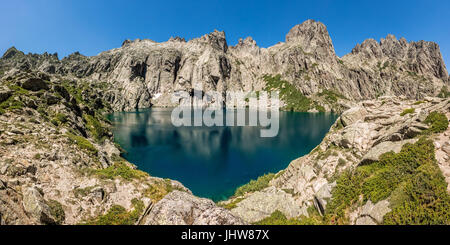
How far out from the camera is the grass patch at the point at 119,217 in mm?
12992

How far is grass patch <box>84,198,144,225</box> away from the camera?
1299 cm

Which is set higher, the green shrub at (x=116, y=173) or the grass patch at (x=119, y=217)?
the green shrub at (x=116, y=173)

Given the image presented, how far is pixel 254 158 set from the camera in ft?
159

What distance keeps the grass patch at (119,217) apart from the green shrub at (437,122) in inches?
921

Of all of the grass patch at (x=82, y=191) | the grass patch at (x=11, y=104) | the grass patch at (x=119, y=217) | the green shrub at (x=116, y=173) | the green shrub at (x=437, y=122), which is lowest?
the grass patch at (x=119, y=217)

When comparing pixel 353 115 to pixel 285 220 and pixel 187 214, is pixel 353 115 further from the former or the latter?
pixel 187 214

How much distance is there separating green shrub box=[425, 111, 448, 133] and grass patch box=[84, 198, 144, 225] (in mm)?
23399

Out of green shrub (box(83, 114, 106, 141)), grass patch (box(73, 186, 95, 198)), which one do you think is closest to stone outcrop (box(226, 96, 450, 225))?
grass patch (box(73, 186, 95, 198))

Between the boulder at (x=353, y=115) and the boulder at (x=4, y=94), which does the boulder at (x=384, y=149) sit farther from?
the boulder at (x=4, y=94)

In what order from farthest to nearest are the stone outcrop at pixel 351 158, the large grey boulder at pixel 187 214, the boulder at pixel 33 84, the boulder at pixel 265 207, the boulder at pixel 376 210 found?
the boulder at pixel 33 84, the boulder at pixel 265 207, the stone outcrop at pixel 351 158, the boulder at pixel 376 210, the large grey boulder at pixel 187 214

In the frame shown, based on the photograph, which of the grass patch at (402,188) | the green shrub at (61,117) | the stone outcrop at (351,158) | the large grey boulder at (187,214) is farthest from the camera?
the green shrub at (61,117)

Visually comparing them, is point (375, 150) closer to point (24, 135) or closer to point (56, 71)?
point (24, 135)

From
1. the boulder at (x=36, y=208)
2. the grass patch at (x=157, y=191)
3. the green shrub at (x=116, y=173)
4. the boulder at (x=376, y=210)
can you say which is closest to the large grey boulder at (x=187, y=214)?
the boulder at (x=36, y=208)

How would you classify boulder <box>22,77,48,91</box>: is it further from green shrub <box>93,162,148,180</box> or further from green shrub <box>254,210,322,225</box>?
green shrub <box>254,210,322,225</box>
